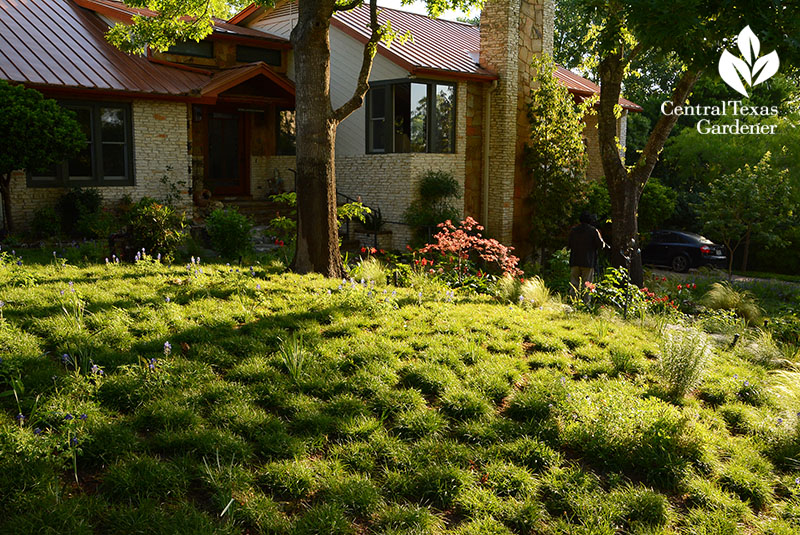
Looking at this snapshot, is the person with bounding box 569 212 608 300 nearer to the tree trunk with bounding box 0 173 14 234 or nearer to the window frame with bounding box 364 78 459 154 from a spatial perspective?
the window frame with bounding box 364 78 459 154

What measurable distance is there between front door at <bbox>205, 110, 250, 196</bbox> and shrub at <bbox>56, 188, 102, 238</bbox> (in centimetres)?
535

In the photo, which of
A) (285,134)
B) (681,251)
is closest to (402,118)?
(285,134)

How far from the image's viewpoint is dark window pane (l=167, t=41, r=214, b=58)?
18297mm

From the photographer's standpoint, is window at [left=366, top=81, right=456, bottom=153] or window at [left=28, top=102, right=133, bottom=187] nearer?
window at [left=28, top=102, right=133, bottom=187]

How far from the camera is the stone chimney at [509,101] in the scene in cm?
1820

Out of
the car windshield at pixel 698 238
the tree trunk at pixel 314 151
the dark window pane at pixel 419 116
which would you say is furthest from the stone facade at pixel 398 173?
the car windshield at pixel 698 238

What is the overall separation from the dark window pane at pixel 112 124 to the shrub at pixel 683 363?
14323 millimetres

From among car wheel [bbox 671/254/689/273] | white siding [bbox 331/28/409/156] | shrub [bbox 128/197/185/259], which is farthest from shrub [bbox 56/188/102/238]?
car wheel [bbox 671/254/689/273]

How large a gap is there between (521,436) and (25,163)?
37.7ft

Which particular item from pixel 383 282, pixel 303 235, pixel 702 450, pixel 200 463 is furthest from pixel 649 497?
pixel 303 235

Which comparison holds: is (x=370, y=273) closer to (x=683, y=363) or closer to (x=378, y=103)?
(x=683, y=363)

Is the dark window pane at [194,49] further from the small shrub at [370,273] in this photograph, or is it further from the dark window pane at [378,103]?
the small shrub at [370,273]

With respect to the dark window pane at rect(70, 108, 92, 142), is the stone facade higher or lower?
lower

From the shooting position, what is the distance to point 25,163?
12.5 metres
